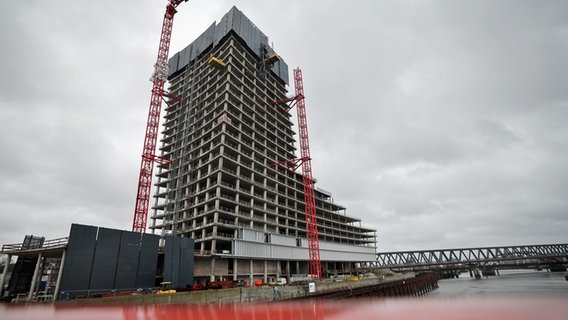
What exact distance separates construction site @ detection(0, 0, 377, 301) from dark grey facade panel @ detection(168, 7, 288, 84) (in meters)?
0.47

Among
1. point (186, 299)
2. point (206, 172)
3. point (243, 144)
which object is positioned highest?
point (243, 144)

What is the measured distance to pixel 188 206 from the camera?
231ft

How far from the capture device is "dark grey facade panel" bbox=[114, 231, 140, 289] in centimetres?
3975

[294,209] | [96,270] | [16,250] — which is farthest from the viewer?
[294,209]

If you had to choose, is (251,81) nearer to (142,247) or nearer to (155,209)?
(155,209)

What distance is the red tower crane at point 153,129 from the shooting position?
2689 inches

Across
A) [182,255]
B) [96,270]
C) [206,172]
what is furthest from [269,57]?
[96,270]

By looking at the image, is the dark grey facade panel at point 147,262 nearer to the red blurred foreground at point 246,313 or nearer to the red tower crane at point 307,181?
the red blurred foreground at point 246,313

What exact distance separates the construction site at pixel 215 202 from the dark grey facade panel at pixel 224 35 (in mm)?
473

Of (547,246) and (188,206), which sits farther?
(547,246)

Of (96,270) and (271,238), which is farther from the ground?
(271,238)

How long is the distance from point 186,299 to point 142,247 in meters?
18.9

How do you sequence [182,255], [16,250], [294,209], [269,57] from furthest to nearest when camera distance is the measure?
[269,57] → [294,209] → [182,255] → [16,250]

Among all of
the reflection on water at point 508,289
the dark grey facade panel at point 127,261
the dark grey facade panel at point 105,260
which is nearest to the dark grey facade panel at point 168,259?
the dark grey facade panel at point 127,261
